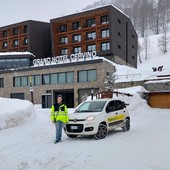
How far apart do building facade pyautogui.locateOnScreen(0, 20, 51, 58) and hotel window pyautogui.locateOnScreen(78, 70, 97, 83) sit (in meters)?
20.1

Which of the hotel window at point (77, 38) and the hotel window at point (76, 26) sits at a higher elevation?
the hotel window at point (76, 26)

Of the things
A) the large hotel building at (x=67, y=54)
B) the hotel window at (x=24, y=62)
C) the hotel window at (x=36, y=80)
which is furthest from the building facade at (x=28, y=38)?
the hotel window at (x=36, y=80)

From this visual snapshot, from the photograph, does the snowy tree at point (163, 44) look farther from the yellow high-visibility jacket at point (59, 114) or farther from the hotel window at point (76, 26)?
the yellow high-visibility jacket at point (59, 114)

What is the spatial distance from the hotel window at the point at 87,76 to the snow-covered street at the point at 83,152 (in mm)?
29434

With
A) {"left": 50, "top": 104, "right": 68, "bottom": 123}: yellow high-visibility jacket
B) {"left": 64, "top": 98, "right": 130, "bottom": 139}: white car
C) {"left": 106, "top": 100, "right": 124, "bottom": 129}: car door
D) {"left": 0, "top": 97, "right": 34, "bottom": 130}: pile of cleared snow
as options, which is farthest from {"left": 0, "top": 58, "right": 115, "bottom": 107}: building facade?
{"left": 50, "top": 104, "right": 68, "bottom": 123}: yellow high-visibility jacket

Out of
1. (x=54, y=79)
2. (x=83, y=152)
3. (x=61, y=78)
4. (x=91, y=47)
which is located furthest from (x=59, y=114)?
(x=91, y=47)

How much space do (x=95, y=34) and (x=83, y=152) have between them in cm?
4703

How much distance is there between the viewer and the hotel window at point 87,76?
43034mm

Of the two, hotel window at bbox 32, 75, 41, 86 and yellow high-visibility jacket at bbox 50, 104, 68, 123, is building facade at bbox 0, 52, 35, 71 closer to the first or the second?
hotel window at bbox 32, 75, 41, 86

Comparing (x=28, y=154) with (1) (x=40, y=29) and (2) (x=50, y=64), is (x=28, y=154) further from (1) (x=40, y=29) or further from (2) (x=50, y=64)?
(1) (x=40, y=29)

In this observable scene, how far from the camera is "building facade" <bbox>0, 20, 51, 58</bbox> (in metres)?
61.2

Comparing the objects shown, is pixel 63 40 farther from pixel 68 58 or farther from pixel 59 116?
pixel 59 116

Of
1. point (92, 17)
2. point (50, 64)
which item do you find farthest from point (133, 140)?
point (92, 17)

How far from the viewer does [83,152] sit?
9523mm
